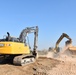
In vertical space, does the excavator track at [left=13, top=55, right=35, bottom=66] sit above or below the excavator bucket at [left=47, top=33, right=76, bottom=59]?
below

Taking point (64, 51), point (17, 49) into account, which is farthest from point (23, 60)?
point (64, 51)

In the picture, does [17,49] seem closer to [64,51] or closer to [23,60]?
[23,60]

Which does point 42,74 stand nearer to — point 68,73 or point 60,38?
point 68,73

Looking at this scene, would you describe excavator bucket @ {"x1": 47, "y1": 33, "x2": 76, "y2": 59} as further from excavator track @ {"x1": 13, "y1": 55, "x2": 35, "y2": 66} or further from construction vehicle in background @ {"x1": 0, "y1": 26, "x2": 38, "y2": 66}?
excavator track @ {"x1": 13, "y1": 55, "x2": 35, "y2": 66}

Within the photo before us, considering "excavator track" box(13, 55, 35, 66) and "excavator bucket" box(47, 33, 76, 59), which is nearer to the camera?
"excavator track" box(13, 55, 35, 66)

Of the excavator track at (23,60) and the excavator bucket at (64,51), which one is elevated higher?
the excavator bucket at (64,51)

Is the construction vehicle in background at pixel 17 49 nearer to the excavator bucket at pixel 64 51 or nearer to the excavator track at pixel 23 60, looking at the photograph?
the excavator track at pixel 23 60

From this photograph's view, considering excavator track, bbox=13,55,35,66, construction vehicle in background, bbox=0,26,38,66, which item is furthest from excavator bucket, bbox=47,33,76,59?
excavator track, bbox=13,55,35,66

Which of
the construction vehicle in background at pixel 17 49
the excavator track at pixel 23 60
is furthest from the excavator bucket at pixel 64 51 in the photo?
the excavator track at pixel 23 60

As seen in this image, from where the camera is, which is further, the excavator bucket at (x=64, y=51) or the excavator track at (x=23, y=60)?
the excavator bucket at (x=64, y=51)

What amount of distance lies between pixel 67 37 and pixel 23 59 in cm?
1034

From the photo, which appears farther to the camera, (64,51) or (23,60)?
(64,51)

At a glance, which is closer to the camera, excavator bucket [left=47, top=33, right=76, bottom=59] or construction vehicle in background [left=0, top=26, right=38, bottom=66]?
construction vehicle in background [left=0, top=26, right=38, bottom=66]

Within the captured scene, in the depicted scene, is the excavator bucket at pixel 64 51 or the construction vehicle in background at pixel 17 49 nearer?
the construction vehicle in background at pixel 17 49
